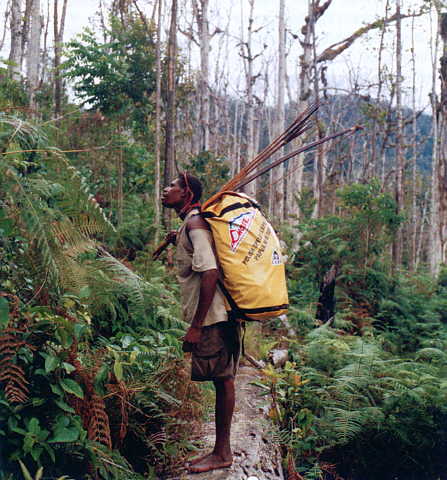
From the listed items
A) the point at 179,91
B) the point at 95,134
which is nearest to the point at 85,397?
the point at 95,134

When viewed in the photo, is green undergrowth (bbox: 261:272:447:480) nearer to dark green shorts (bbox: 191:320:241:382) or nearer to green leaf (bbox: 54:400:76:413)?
dark green shorts (bbox: 191:320:241:382)

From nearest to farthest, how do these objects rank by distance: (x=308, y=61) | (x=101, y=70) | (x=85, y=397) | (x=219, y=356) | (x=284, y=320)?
1. (x=85, y=397)
2. (x=219, y=356)
3. (x=284, y=320)
4. (x=101, y=70)
5. (x=308, y=61)

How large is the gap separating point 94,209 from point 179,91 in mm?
13386

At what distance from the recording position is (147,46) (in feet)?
43.8

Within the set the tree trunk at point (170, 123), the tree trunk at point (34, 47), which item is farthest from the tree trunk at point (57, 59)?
the tree trunk at point (170, 123)

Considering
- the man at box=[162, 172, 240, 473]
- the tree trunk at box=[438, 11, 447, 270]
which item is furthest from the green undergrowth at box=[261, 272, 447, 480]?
the tree trunk at box=[438, 11, 447, 270]

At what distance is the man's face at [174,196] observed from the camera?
335 centimetres

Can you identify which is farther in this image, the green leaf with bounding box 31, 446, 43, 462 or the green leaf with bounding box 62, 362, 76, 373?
the green leaf with bounding box 62, 362, 76, 373

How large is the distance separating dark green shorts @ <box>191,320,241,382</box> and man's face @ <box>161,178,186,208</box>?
2.83 ft

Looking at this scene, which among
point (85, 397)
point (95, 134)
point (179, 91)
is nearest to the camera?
point (85, 397)

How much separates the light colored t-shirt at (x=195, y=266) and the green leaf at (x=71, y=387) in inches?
32.5

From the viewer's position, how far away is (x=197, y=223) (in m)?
3.12

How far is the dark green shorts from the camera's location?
3117 mm

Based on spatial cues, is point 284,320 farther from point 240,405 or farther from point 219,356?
point 219,356
